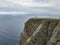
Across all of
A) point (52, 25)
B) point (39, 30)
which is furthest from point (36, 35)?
point (52, 25)

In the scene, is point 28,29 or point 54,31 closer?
point 54,31

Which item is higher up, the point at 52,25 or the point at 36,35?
the point at 52,25

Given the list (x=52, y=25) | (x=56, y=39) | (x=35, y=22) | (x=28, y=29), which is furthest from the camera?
(x=28, y=29)

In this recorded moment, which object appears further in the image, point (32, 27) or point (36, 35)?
point (32, 27)

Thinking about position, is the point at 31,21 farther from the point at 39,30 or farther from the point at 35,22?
the point at 39,30

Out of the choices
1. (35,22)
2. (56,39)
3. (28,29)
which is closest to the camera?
(56,39)

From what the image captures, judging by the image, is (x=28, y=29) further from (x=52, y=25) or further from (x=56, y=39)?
(x=56, y=39)

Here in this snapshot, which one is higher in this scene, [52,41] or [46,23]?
[46,23]

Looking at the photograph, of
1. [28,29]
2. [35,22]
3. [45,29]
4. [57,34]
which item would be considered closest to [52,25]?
[45,29]

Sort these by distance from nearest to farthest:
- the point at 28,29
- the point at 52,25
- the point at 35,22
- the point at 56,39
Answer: the point at 56,39 → the point at 52,25 → the point at 35,22 → the point at 28,29
